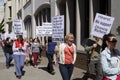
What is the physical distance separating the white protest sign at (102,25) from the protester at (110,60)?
10.9 ft

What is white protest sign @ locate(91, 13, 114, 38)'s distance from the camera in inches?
374

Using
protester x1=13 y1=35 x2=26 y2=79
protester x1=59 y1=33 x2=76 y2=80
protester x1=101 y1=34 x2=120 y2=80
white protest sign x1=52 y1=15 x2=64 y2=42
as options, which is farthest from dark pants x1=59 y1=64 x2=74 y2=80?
protester x1=13 y1=35 x2=26 y2=79

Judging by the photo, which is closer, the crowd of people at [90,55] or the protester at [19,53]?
the crowd of people at [90,55]

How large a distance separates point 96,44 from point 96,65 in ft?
2.27

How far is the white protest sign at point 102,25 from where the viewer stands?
9.50 m

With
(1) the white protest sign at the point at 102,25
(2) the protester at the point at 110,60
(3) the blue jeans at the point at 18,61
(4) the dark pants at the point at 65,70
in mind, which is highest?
(1) the white protest sign at the point at 102,25

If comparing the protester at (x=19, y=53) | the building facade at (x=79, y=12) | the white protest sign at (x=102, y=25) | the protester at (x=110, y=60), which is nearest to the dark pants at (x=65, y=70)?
the white protest sign at (x=102, y=25)

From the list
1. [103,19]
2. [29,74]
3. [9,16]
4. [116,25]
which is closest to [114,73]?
[103,19]

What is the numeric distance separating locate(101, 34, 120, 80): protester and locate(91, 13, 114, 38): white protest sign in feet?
10.9

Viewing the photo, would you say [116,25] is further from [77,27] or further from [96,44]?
[77,27]

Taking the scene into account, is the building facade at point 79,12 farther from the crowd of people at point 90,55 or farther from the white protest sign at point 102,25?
the white protest sign at point 102,25

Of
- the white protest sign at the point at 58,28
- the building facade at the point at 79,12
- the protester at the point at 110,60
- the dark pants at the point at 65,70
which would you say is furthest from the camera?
the building facade at the point at 79,12

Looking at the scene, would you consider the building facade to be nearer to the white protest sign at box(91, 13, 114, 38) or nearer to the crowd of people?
the crowd of people

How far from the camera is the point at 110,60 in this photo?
6.14 meters
